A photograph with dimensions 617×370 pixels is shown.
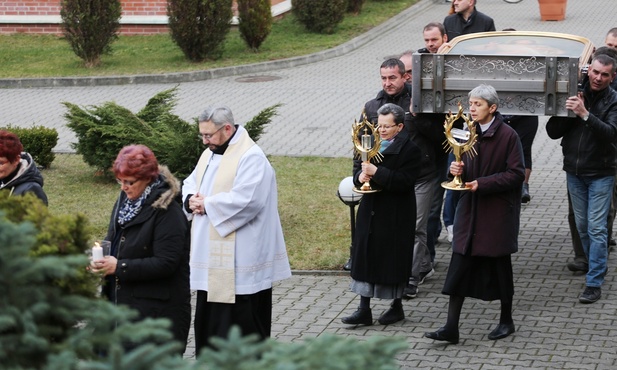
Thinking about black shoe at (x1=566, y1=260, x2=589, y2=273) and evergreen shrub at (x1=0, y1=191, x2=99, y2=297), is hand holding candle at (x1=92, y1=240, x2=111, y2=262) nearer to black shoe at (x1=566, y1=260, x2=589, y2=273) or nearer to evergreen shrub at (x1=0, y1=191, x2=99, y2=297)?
evergreen shrub at (x1=0, y1=191, x2=99, y2=297)

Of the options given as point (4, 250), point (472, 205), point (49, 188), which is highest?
point (4, 250)

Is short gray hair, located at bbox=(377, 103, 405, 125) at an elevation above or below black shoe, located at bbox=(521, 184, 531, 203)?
above

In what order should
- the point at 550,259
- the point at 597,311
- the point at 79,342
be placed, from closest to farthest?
the point at 79,342 → the point at 597,311 → the point at 550,259

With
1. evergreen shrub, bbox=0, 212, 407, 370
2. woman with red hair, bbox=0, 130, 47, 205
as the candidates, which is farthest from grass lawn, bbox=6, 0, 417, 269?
evergreen shrub, bbox=0, 212, 407, 370

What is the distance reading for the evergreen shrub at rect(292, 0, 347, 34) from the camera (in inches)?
951

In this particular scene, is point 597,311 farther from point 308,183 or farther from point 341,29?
point 341,29

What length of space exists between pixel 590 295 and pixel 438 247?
2033mm

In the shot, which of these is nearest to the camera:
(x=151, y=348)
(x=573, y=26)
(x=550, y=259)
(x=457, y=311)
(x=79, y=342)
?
(x=151, y=348)

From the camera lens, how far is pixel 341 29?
83.4 ft

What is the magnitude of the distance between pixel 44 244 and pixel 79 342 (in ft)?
2.63

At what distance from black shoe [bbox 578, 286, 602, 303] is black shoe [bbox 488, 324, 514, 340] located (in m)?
1.04

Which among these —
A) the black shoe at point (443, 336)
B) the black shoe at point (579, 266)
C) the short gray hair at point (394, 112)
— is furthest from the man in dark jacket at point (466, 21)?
the black shoe at point (443, 336)

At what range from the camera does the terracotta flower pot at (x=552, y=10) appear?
25.8 meters

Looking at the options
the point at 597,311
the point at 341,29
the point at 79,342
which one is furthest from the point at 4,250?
the point at 341,29
